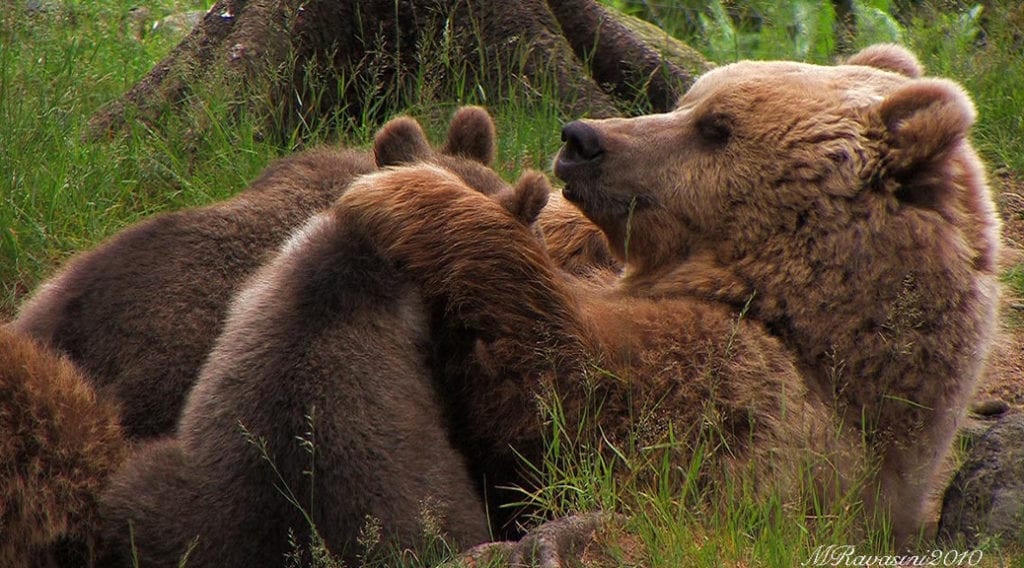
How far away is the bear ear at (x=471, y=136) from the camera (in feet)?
19.2

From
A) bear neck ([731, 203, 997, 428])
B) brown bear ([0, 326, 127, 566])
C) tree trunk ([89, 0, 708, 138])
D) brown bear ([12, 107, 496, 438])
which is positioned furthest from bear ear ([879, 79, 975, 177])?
brown bear ([0, 326, 127, 566])

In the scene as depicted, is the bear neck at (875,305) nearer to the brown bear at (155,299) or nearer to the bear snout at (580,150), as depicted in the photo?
the bear snout at (580,150)

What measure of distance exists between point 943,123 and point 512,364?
5.52ft

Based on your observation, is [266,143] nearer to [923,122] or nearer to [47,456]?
[47,456]

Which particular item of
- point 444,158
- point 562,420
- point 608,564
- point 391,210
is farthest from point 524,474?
point 444,158

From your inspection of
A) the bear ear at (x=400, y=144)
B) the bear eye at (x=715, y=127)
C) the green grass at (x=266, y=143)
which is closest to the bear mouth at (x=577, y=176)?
the bear eye at (x=715, y=127)

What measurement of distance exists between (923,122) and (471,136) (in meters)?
2.04

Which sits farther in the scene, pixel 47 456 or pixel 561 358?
pixel 561 358

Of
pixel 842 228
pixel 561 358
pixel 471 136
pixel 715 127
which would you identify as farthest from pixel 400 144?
pixel 842 228

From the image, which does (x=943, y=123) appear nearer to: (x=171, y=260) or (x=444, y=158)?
(x=444, y=158)

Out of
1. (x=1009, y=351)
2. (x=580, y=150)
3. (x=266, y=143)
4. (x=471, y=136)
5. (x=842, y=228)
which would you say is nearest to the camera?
(x=842, y=228)

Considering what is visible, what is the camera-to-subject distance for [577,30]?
25.6ft

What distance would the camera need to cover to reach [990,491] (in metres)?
4.81

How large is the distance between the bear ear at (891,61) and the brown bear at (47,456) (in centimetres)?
332
